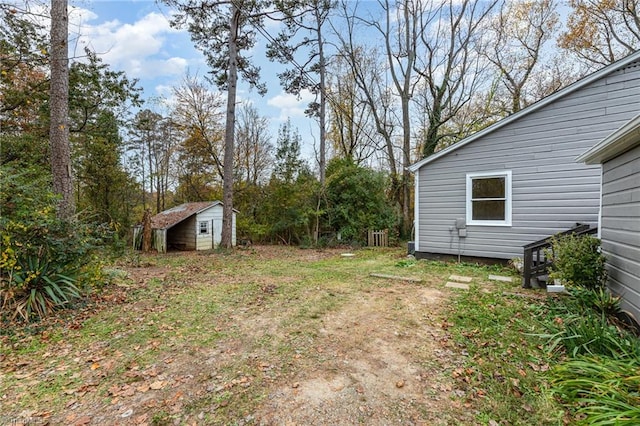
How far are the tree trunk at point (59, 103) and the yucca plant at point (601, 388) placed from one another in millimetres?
7369

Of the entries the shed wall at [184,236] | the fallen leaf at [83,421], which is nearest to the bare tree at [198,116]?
the shed wall at [184,236]

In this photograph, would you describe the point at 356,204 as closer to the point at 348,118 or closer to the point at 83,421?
the point at 348,118

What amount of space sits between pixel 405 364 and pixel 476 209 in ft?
19.3

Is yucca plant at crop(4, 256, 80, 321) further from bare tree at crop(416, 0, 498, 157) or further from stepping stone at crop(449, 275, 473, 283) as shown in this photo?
bare tree at crop(416, 0, 498, 157)

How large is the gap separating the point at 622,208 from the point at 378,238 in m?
8.75

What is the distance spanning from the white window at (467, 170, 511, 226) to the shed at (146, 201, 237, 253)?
10.2 metres

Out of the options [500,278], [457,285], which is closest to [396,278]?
[457,285]

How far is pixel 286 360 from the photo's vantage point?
2.81 metres

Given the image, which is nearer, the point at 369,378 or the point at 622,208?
the point at 369,378

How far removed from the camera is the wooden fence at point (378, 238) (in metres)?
11.8

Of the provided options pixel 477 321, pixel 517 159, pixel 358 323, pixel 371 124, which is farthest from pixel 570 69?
pixel 358 323

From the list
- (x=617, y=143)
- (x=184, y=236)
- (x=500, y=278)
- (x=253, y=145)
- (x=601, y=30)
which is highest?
Result: (x=601, y=30)

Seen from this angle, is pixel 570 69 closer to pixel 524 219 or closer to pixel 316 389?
pixel 524 219

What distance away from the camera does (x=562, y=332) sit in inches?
116
